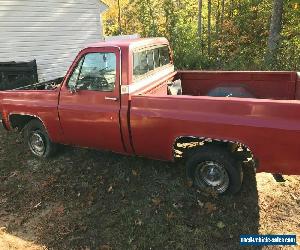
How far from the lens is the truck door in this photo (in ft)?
16.8

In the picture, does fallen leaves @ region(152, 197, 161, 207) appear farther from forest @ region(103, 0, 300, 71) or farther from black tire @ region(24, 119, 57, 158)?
forest @ region(103, 0, 300, 71)

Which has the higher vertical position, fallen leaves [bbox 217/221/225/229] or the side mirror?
the side mirror

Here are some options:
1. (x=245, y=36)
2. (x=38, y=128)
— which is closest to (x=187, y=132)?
(x=38, y=128)

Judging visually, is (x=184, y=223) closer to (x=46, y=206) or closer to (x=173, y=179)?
(x=173, y=179)

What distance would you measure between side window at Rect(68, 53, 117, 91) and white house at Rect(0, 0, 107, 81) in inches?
283

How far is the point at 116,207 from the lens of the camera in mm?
4988

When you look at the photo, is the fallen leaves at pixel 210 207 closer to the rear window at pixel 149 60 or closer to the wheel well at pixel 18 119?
the rear window at pixel 149 60

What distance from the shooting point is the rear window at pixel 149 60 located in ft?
17.3

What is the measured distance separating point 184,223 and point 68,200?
187cm

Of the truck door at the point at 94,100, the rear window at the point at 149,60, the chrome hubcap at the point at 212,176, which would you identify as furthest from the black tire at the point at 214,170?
the rear window at the point at 149,60

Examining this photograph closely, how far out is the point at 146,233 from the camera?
442 centimetres

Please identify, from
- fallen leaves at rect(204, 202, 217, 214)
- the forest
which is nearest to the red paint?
fallen leaves at rect(204, 202, 217, 214)

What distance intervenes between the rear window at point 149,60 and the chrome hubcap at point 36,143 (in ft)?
7.95

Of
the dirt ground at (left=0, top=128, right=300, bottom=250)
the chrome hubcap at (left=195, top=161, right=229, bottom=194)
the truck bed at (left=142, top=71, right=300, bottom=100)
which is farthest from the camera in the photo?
the truck bed at (left=142, top=71, right=300, bottom=100)
